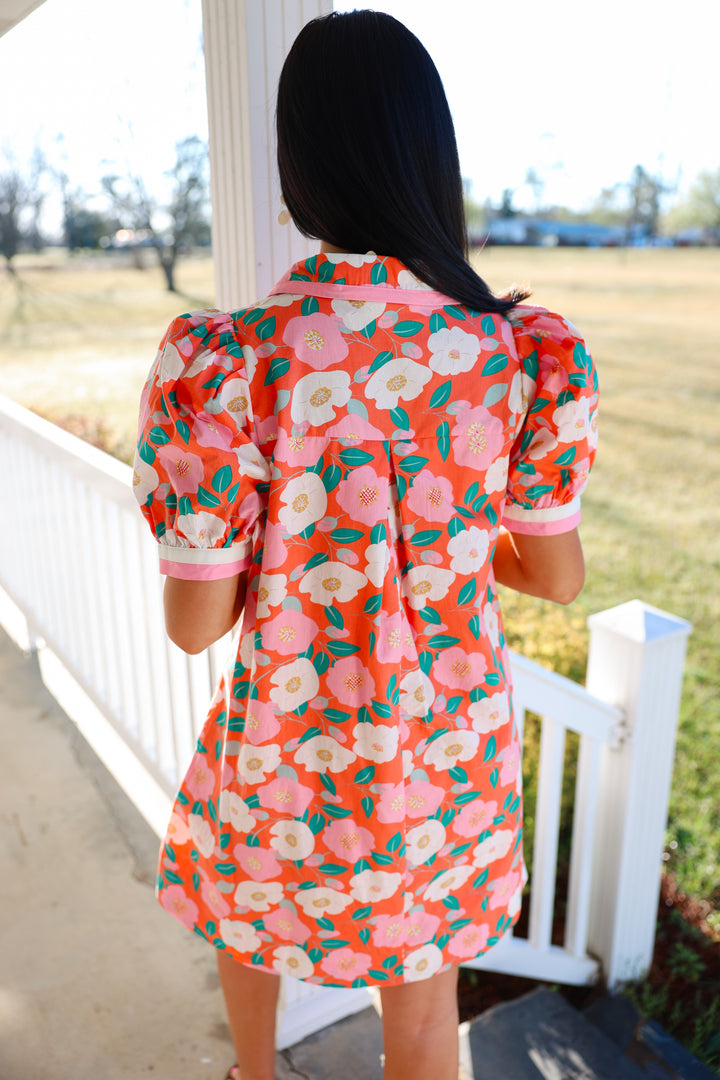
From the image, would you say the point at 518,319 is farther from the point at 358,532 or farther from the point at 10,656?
the point at 10,656

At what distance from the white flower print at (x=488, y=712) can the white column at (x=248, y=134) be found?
0.72 m

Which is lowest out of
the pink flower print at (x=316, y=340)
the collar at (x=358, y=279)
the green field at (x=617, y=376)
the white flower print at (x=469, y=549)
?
the green field at (x=617, y=376)

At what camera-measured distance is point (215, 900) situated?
3.97ft

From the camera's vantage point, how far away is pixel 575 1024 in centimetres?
201

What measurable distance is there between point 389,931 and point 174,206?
7893 millimetres

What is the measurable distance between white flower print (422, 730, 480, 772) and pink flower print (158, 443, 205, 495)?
452mm

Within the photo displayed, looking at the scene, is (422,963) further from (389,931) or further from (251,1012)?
(251,1012)

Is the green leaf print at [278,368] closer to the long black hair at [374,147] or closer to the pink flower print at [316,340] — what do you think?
the pink flower print at [316,340]

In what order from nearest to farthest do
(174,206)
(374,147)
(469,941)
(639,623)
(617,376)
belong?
(374,147) < (469,941) < (639,623) < (174,206) < (617,376)

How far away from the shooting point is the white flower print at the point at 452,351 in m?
0.96

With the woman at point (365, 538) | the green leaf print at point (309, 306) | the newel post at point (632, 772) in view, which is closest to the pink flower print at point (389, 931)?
the woman at point (365, 538)

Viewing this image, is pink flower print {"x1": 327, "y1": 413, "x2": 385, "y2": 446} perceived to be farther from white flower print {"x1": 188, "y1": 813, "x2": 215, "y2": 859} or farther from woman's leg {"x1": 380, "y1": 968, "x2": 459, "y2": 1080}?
woman's leg {"x1": 380, "y1": 968, "x2": 459, "y2": 1080}

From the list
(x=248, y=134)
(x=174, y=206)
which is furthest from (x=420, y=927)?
(x=174, y=206)

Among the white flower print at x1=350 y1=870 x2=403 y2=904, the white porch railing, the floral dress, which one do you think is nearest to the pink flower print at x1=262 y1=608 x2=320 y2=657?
the floral dress
